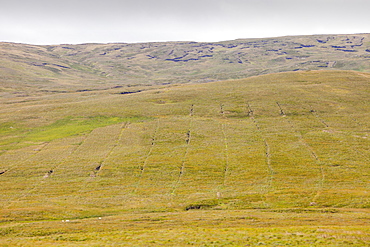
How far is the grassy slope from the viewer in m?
42.7

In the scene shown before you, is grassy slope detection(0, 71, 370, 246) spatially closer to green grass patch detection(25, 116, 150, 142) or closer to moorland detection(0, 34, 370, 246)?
moorland detection(0, 34, 370, 246)

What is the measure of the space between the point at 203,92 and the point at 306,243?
10889cm

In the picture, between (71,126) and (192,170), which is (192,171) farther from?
(71,126)

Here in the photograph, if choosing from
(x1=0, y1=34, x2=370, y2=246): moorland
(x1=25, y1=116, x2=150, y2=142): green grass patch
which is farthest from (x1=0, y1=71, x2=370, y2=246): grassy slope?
(x1=25, y1=116, x2=150, y2=142): green grass patch

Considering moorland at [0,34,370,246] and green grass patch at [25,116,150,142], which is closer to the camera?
moorland at [0,34,370,246]

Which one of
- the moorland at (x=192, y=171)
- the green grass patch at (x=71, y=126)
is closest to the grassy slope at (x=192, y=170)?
the moorland at (x=192, y=171)

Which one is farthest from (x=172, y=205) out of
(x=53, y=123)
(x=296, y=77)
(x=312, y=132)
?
(x=296, y=77)

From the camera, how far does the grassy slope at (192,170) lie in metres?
42.7

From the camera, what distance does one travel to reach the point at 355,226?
4069 centimetres

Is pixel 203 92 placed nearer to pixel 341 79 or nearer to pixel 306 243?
pixel 341 79

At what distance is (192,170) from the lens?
70625 mm

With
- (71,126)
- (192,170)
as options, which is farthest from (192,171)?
(71,126)

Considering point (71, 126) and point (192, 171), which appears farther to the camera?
point (71, 126)

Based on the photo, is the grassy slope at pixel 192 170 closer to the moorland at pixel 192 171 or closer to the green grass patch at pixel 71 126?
the moorland at pixel 192 171
